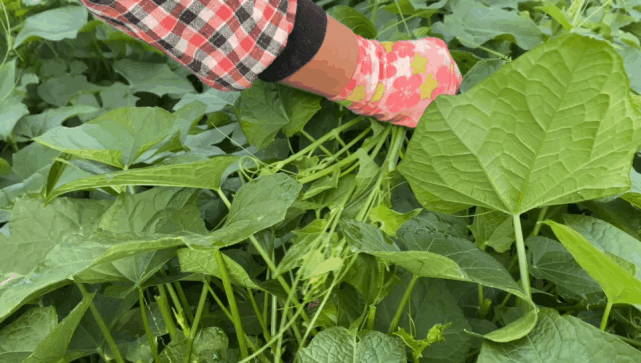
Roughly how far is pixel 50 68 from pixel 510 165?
74 centimetres

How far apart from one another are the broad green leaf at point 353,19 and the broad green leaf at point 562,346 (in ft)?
1.19

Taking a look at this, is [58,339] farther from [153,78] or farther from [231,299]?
[153,78]

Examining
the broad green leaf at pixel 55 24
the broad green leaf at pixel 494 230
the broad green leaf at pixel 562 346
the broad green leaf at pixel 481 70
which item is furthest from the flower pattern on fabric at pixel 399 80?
the broad green leaf at pixel 55 24

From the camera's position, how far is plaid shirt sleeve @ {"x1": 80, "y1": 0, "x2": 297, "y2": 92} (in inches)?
14.4

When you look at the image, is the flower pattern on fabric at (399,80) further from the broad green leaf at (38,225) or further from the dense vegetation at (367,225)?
the broad green leaf at (38,225)

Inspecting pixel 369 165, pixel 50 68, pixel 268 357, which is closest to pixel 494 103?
pixel 369 165

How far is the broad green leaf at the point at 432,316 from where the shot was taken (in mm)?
336

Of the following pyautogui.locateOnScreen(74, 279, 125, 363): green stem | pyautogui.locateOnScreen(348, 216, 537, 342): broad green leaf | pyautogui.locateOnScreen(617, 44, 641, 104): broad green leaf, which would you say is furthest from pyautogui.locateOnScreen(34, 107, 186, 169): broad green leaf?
pyautogui.locateOnScreen(617, 44, 641, 104): broad green leaf

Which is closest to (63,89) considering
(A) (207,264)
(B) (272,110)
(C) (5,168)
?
(C) (5,168)

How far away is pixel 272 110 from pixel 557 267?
313mm

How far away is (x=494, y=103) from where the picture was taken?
0.27m

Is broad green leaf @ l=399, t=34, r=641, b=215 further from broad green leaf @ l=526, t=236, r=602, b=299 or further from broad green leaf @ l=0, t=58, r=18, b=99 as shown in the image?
broad green leaf @ l=0, t=58, r=18, b=99

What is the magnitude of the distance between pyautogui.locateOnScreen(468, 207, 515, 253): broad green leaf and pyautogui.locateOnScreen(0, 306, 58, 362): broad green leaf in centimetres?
35

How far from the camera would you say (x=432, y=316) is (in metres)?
0.35
